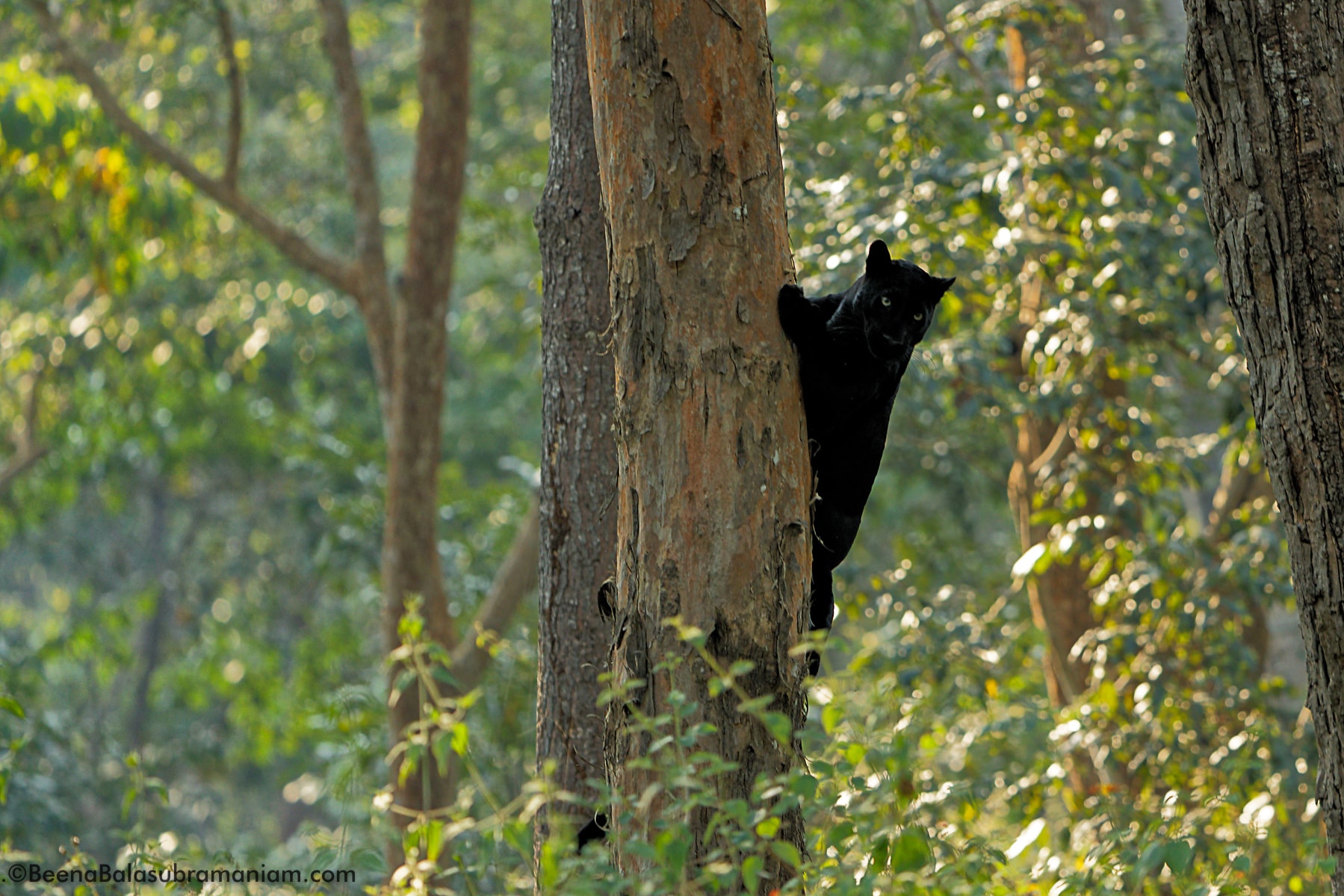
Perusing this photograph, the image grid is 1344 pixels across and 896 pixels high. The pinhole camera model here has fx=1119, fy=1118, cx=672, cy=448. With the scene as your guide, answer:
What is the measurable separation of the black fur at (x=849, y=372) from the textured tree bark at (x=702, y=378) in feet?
0.27

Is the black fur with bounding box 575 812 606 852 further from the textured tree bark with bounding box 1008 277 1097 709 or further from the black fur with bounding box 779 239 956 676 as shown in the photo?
the textured tree bark with bounding box 1008 277 1097 709

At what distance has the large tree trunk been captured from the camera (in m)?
1.87

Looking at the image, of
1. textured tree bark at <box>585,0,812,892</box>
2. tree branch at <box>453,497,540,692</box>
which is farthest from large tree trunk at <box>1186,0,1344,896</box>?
tree branch at <box>453,497,540,692</box>

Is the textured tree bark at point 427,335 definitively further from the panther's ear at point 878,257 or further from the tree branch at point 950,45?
the panther's ear at point 878,257

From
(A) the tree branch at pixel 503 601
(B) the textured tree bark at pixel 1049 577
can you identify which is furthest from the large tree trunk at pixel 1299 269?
(A) the tree branch at pixel 503 601

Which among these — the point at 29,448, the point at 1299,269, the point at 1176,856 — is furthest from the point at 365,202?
the point at 1176,856

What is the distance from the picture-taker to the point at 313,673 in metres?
9.55

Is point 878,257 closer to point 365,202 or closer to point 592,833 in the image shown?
point 592,833

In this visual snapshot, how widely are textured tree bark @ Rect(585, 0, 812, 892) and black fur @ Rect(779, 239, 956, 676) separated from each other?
0.27 ft

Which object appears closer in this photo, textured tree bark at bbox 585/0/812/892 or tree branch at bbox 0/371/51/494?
textured tree bark at bbox 585/0/812/892

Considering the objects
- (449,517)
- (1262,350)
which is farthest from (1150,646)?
(449,517)

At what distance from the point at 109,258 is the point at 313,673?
3.73 metres

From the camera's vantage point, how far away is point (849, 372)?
229 cm

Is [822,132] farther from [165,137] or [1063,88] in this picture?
[165,137]
